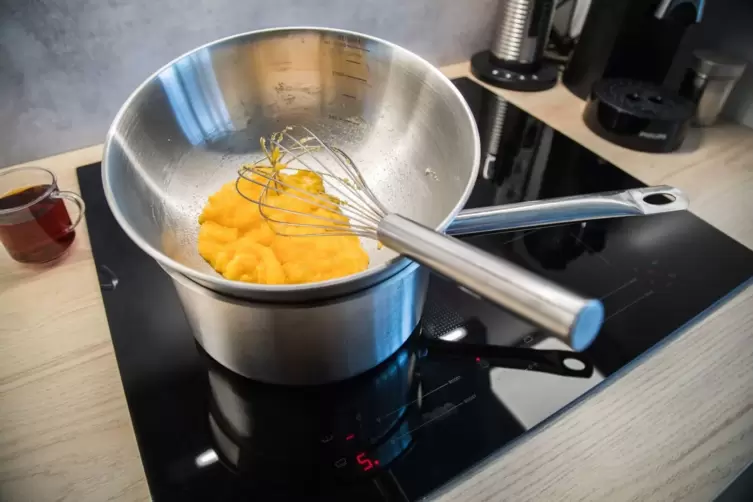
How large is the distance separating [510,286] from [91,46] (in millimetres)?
536

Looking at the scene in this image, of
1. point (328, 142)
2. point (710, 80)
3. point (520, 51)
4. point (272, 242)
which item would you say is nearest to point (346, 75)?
point (328, 142)

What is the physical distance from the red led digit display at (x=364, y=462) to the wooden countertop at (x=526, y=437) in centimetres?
6

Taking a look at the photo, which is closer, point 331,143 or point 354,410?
point 354,410

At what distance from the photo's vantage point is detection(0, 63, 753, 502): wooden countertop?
1.16 ft

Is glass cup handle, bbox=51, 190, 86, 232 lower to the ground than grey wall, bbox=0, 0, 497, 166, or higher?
lower

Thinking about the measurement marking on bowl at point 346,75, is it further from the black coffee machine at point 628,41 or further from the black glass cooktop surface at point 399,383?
the black coffee machine at point 628,41

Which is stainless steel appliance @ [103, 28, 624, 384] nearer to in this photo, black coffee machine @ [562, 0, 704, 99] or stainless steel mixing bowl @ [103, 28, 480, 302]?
stainless steel mixing bowl @ [103, 28, 480, 302]

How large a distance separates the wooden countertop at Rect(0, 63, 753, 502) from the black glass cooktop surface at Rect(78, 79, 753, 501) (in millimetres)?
13

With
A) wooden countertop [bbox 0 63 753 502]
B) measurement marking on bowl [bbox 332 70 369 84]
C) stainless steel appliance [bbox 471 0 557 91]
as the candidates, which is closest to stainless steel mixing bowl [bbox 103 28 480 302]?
measurement marking on bowl [bbox 332 70 369 84]

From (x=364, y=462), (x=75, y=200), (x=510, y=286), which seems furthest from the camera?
(x=75, y=200)

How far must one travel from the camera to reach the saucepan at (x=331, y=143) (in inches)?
12.4

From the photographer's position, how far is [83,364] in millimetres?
417

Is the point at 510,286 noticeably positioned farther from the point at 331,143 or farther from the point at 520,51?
the point at 520,51

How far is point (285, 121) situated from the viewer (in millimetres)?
585
